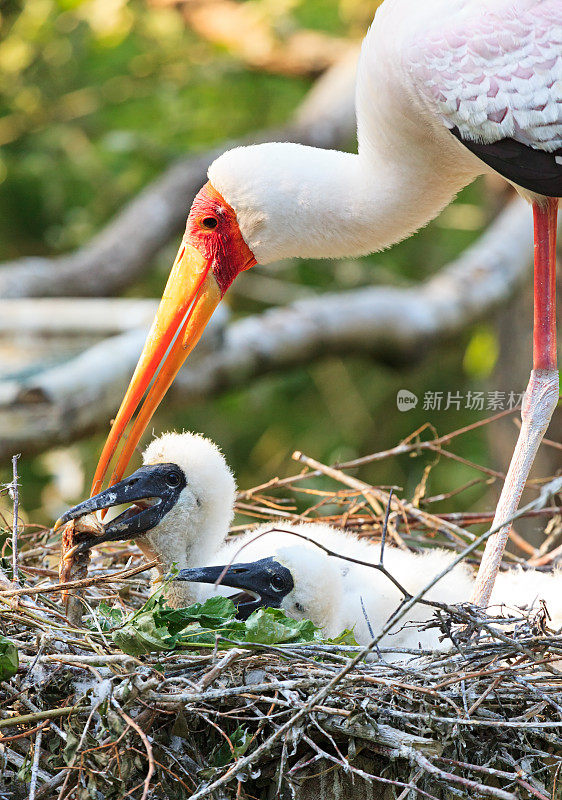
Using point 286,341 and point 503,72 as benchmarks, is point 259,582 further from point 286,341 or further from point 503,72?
point 286,341

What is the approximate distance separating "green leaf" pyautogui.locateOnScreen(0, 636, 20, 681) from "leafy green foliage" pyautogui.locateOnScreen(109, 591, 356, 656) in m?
0.21

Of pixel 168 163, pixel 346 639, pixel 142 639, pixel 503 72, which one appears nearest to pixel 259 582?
pixel 346 639

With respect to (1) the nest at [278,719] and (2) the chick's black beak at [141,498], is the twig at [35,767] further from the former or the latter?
(2) the chick's black beak at [141,498]

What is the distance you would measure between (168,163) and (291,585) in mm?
4722

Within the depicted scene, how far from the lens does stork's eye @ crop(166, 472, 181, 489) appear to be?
303cm

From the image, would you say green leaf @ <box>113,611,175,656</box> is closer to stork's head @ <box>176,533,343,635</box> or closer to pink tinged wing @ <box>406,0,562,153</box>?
stork's head @ <box>176,533,343,635</box>

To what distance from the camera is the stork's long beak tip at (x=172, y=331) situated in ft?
10.5

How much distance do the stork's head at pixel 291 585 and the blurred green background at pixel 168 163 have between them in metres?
3.33

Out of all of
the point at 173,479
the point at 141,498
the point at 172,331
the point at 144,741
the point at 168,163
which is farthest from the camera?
the point at 168,163

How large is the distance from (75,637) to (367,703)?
68cm

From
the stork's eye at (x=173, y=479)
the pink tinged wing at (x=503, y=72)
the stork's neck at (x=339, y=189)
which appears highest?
the pink tinged wing at (x=503, y=72)

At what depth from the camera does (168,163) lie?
697 cm

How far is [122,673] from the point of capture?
2168 millimetres

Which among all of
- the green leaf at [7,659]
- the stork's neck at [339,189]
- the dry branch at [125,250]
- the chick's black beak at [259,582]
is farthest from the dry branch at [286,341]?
the green leaf at [7,659]
